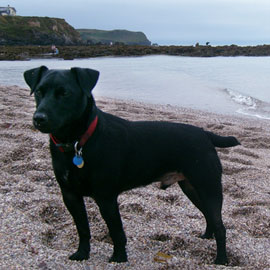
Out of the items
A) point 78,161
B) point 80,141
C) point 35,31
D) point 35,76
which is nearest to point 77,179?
point 78,161

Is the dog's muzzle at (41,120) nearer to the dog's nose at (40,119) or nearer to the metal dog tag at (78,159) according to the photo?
the dog's nose at (40,119)

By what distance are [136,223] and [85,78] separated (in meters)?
1.53

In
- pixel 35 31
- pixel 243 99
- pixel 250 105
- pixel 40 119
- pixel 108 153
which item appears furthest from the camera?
pixel 35 31

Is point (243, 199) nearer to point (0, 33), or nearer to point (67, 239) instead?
point (67, 239)

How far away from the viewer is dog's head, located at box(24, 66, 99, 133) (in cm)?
240

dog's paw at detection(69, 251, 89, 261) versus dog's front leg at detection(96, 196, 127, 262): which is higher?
dog's front leg at detection(96, 196, 127, 262)

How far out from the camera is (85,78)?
8.45 ft

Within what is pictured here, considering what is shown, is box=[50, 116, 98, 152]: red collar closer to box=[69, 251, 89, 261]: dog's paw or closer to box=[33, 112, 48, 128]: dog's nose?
box=[33, 112, 48, 128]: dog's nose

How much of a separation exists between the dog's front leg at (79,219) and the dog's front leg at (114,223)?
20cm

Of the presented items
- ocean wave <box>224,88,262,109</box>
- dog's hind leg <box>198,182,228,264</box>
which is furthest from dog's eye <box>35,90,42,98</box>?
ocean wave <box>224,88,262,109</box>

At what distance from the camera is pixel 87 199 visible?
391cm

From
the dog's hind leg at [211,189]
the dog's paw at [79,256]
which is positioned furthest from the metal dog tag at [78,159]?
the dog's hind leg at [211,189]

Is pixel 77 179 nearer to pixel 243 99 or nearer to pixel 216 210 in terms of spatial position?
pixel 216 210

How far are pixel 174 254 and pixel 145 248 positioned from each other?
249 mm
